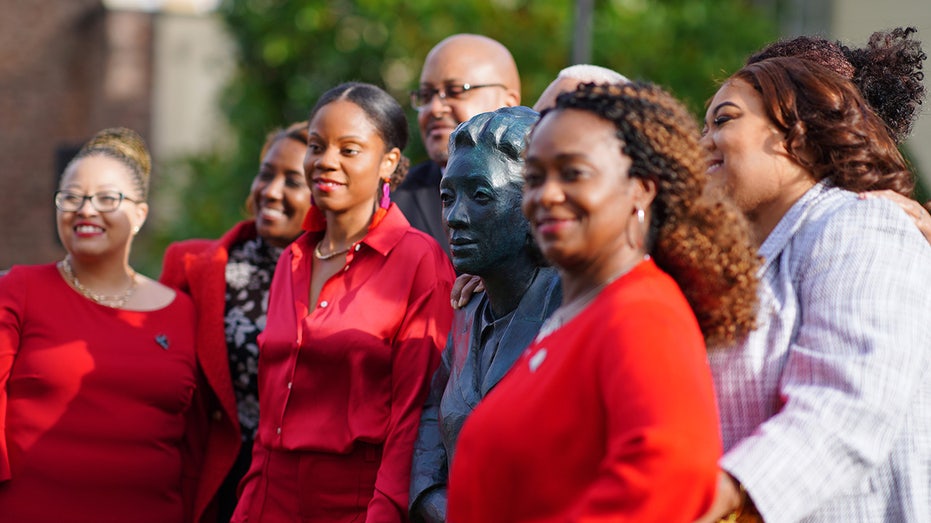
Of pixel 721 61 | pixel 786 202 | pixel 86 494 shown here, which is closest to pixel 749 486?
pixel 786 202

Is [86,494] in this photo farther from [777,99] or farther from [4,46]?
[4,46]

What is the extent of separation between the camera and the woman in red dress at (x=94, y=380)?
4559 millimetres

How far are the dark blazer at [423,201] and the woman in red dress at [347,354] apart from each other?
809 millimetres

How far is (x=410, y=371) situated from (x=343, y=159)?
885mm

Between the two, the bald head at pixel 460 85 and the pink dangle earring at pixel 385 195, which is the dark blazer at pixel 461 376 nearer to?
the pink dangle earring at pixel 385 195

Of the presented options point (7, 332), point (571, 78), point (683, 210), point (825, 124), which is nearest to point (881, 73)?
point (825, 124)

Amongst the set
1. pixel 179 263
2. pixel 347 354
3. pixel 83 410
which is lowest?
pixel 83 410

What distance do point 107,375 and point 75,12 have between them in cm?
1844

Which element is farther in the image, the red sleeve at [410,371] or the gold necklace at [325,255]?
the gold necklace at [325,255]

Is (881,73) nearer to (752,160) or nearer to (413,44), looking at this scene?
(752,160)

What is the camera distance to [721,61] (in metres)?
14.5

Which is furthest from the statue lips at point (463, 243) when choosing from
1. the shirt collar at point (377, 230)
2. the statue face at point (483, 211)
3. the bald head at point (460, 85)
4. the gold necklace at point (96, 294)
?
the gold necklace at point (96, 294)

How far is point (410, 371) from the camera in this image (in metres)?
3.84

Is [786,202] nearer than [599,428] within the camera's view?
No
